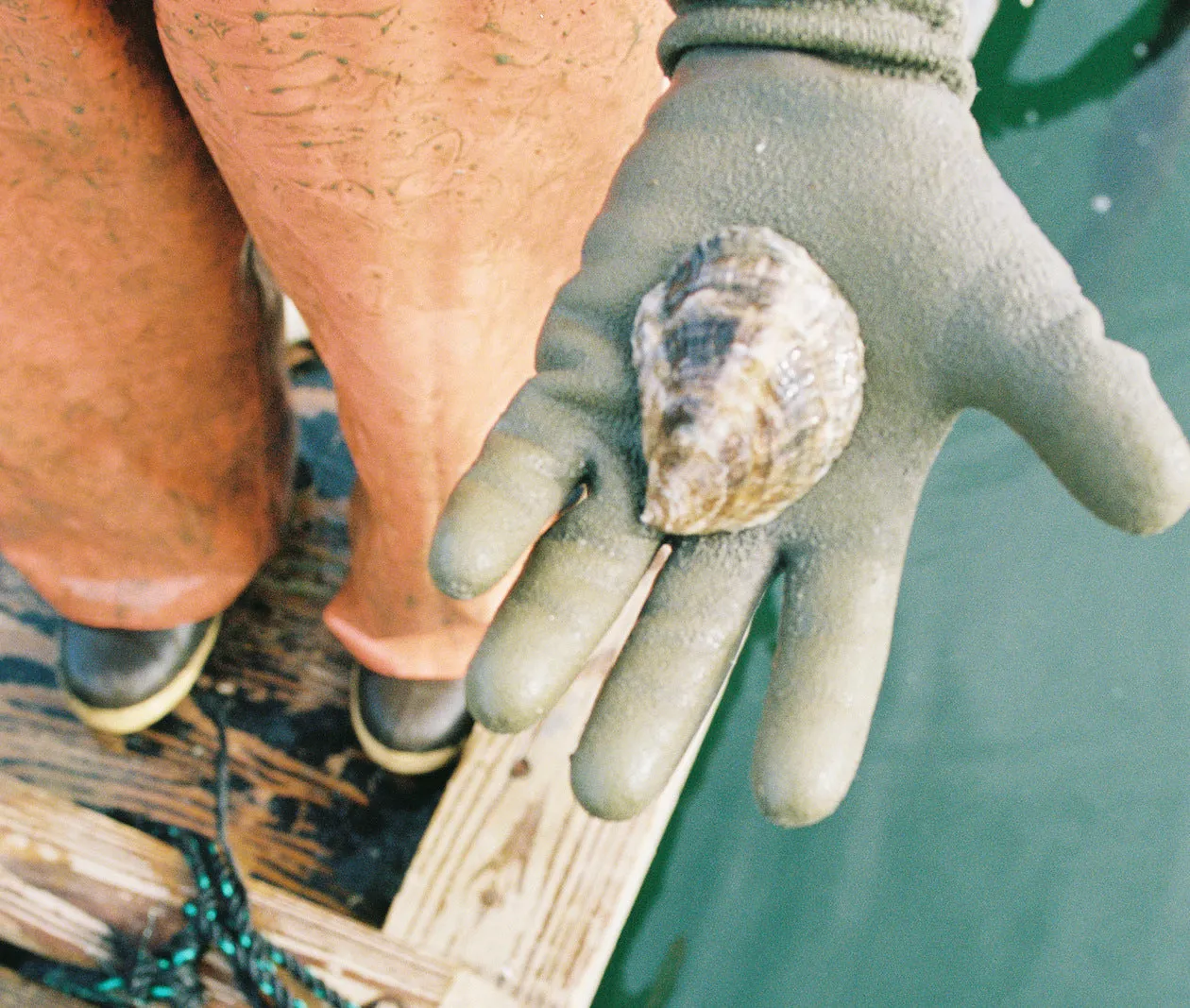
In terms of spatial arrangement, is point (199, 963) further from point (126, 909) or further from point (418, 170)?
point (418, 170)

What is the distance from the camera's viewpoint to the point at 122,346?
4.51 ft

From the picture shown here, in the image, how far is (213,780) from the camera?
1.79m

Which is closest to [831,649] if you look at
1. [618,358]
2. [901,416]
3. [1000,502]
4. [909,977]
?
[901,416]

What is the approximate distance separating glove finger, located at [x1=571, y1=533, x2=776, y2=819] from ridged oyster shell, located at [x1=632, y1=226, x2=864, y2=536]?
0.04 m

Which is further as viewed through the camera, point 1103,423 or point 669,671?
point 669,671

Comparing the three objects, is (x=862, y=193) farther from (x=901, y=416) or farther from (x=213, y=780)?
(x=213, y=780)

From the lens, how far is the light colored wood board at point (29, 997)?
1496mm

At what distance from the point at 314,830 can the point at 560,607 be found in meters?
1.03

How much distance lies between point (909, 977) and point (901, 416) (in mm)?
1334

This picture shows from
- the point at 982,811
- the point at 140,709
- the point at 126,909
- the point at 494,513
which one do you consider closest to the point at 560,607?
the point at 494,513

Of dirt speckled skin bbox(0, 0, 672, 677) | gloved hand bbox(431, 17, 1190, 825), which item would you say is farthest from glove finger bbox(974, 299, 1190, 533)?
dirt speckled skin bbox(0, 0, 672, 677)

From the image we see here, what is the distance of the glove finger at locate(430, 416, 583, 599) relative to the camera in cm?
96

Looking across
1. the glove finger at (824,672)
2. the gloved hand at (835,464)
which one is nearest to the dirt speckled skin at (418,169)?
the gloved hand at (835,464)

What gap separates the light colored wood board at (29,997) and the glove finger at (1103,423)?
1582mm
